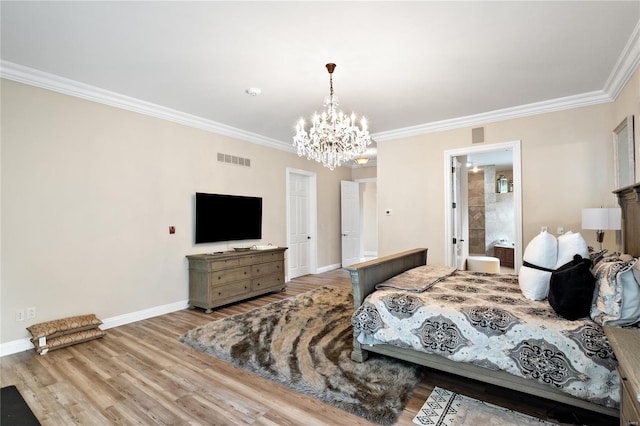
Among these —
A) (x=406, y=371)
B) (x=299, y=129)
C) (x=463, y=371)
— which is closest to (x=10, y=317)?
(x=299, y=129)

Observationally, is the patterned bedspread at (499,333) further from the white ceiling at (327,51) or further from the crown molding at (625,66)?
the crown molding at (625,66)

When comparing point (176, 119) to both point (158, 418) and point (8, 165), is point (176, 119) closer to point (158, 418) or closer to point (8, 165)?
point (8, 165)

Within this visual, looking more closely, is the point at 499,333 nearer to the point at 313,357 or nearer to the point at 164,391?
the point at 313,357

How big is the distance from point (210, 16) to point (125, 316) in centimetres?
357

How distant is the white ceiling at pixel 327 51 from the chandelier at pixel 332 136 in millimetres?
466

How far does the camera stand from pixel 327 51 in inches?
114

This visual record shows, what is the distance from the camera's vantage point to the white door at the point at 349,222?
7.75m

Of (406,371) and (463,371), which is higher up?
(463,371)

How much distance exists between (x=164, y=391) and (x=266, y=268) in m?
2.94

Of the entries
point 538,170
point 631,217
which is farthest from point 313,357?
point 538,170

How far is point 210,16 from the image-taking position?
2.38 m

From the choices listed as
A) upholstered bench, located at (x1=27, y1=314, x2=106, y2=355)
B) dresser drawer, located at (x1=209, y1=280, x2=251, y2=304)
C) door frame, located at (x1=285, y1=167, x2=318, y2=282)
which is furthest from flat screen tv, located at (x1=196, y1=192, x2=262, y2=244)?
upholstered bench, located at (x1=27, y1=314, x2=106, y2=355)

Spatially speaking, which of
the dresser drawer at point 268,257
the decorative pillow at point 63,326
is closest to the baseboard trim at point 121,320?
the decorative pillow at point 63,326

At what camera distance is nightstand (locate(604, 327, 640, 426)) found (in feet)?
3.65
